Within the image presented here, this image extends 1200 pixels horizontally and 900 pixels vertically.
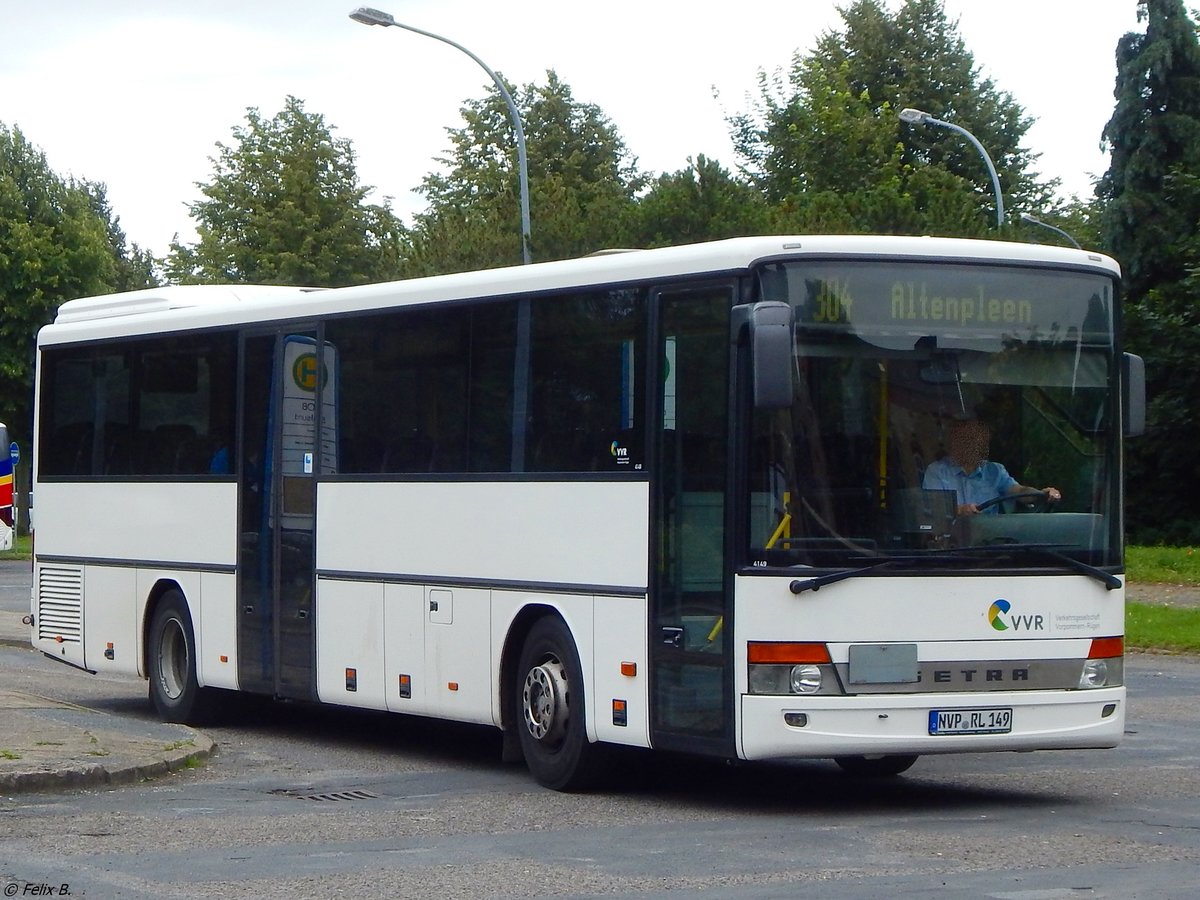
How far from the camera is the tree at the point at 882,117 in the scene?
62.0 metres

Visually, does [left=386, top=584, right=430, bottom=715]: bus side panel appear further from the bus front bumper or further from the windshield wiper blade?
the windshield wiper blade

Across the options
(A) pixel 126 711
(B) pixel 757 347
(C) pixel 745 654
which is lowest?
(A) pixel 126 711

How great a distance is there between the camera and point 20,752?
500 inches

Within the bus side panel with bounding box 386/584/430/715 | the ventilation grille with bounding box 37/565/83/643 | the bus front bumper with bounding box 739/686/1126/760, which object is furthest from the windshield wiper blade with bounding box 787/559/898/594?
the ventilation grille with bounding box 37/565/83/643

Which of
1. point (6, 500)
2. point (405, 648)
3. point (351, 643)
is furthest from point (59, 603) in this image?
point (6, 500)

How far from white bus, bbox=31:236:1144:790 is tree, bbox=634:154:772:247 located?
22.9 meters

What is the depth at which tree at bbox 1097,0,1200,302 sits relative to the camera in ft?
162

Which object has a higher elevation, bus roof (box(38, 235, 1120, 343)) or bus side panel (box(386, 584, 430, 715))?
bus roof (box(38, 235, 1120, 343))

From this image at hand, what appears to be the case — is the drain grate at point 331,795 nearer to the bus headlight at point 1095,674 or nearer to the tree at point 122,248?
the bus headlight at point 1095,674

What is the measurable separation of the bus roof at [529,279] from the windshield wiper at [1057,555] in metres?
1.52

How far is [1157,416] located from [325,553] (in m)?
36.7

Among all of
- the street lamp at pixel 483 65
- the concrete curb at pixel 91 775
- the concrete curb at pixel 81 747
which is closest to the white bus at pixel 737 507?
the concrete curb at pixel 81 747

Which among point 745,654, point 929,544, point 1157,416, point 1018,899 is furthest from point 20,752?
point 1157,416

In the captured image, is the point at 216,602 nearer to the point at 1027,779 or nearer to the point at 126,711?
the point at 126,711
